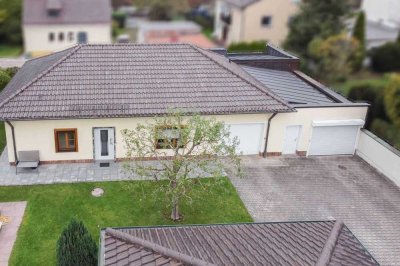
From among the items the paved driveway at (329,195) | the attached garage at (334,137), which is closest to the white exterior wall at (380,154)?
the paved driveway at (329,195)

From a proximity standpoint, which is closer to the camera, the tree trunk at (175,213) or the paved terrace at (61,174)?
the tree trunk at (175,213)

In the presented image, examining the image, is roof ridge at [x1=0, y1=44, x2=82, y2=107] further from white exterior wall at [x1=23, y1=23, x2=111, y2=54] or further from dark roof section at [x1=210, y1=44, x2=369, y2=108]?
white exterior wall at [x1=23, y1=23, x2=111, y2=54]

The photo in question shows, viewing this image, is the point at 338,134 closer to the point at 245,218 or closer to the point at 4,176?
the point at 245,218

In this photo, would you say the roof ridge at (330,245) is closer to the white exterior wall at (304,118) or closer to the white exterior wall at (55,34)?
the white exterior wall at (304,118)

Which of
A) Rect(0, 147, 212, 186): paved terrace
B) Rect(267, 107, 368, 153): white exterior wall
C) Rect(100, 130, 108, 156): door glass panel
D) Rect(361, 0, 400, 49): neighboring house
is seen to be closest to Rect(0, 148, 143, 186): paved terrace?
Rect(0, 147, 212, 186): paved terrace

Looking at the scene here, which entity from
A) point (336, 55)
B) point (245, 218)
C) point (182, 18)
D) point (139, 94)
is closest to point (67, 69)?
point (139, 94)

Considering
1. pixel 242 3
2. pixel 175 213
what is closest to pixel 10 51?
pixel 242 3
